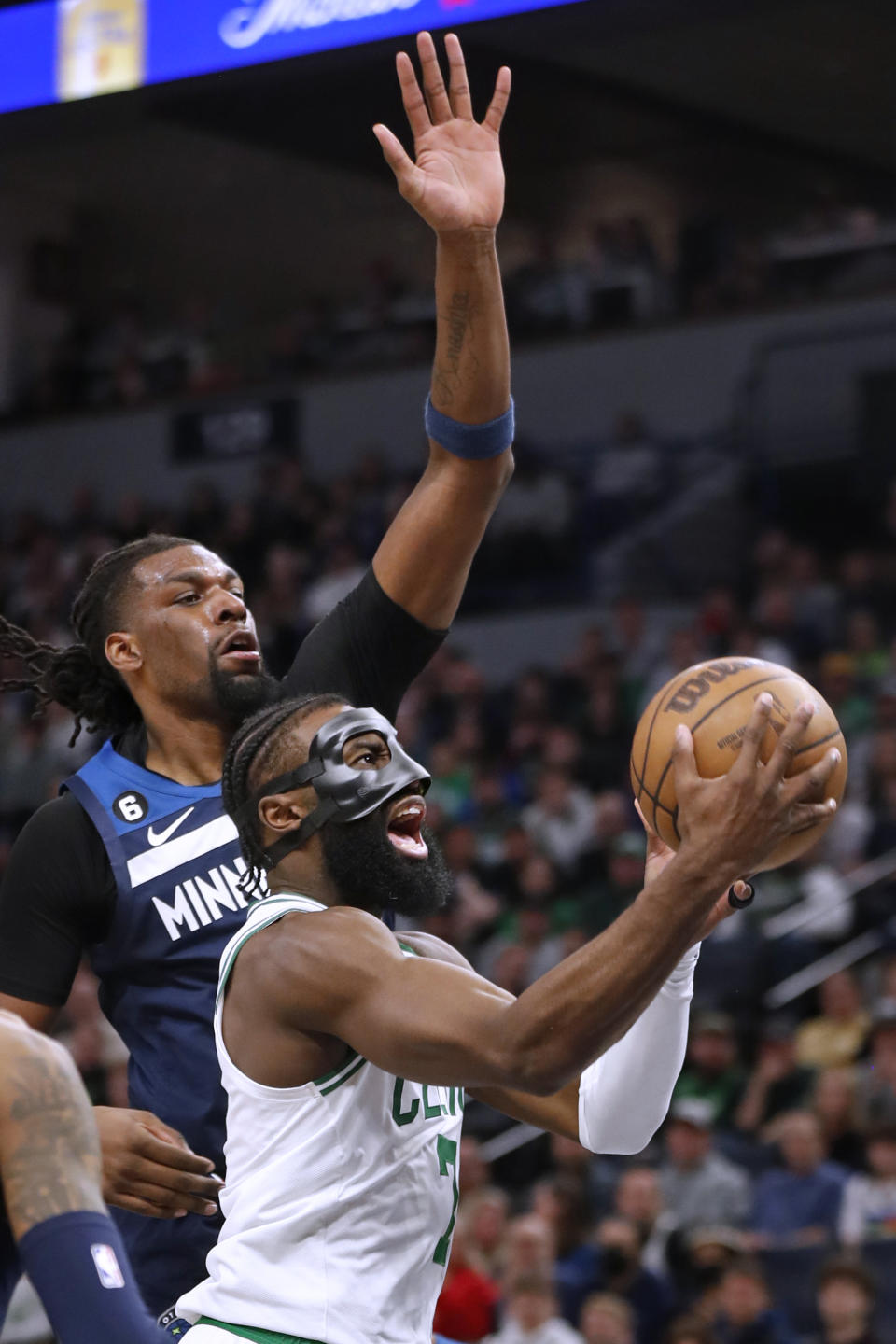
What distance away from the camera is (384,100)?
51.0 ft

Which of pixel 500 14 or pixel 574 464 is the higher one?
pixel 500 14

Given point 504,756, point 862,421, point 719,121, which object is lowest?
point 504,756

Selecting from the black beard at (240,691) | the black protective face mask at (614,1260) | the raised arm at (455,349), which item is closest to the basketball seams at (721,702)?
the raised arm at (455,349)

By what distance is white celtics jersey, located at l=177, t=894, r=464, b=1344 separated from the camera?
282cm

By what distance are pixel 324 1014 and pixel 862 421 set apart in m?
12.3

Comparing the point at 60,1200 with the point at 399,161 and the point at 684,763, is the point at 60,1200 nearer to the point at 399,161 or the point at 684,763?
the point at 684,763

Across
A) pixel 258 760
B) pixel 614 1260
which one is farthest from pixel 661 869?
pixel 614 1260

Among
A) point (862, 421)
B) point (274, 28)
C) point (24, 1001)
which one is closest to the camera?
point (24, 1001)

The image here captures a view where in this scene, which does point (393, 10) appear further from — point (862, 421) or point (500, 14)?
point (862, 421)

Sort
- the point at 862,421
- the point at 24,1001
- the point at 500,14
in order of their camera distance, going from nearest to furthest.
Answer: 1. the point at 24,1001
2. the point at 500,14
3. the point at 862,421

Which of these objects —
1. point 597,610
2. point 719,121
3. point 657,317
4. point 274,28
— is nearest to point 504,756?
point 597,610

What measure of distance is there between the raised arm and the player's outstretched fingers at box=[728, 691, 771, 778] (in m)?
1.23

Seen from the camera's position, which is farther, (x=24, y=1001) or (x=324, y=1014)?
(x=24, y=1001)

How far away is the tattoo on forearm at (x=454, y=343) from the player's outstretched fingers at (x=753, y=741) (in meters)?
1.31
